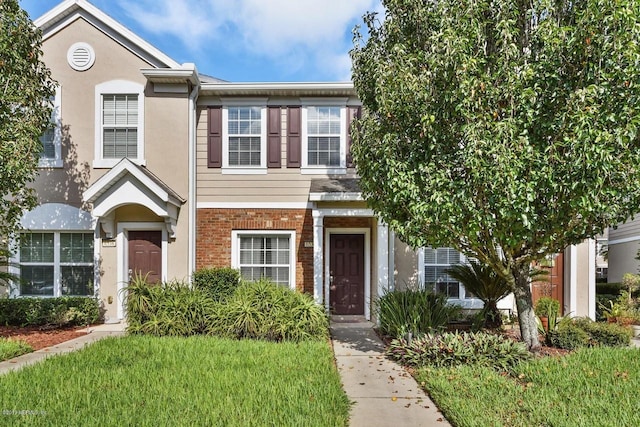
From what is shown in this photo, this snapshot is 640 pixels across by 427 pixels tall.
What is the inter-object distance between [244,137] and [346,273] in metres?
4.39

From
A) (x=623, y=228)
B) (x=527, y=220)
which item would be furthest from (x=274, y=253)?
(x=623, y=228)

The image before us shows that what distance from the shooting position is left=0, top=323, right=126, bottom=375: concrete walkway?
634 cm

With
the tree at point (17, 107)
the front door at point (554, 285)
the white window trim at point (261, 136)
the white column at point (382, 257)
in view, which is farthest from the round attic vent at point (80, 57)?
the front door at point (554, 285)

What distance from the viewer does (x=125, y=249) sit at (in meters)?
9.84

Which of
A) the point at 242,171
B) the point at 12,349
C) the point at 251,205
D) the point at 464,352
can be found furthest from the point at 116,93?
the point at 464,352

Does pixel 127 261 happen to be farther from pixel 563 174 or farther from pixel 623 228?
pixel 623 228

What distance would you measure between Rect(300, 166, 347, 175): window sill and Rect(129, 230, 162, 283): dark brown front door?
3.90 m

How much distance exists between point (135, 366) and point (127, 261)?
4.66 metres

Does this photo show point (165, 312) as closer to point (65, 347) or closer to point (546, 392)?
point (65, 347)

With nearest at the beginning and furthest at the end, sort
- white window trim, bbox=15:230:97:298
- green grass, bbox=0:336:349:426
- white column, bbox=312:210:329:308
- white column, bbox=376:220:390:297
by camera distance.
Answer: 1. green grass, bbox=0:336:349:426
2. white column, bbox=376:220:390:297
3. white column, bbox=312:210:329:308
4. white window trim, bbox=15:230:97:298

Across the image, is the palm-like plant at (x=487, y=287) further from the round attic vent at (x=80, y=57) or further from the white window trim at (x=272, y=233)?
the round attic vent at (x=80, y=57)

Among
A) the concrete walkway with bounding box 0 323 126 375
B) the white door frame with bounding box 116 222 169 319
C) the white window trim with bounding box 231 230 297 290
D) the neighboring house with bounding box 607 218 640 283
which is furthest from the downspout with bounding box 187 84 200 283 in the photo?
the neighboring house with bounding box 607 218 640 283

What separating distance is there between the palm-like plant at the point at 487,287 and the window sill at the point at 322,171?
3.72 meters

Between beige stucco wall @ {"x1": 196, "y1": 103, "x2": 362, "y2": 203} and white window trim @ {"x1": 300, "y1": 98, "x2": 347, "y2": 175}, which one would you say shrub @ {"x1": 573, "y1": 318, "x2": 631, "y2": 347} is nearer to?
white window trim @ {"x1": 300, "y1": 98, "x2": 347, "y2": 175}
